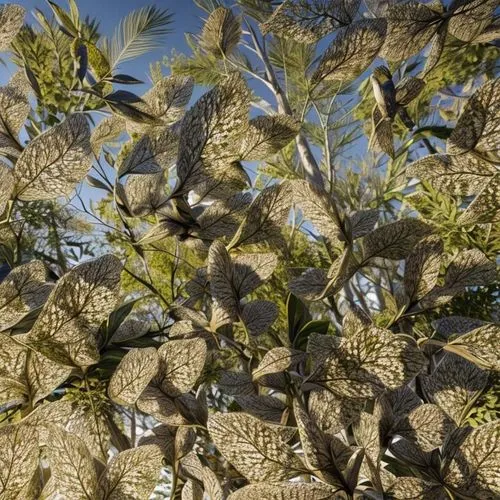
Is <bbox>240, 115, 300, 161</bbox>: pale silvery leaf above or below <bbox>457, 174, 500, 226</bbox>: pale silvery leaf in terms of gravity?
above

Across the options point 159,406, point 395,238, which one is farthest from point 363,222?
point 159,406

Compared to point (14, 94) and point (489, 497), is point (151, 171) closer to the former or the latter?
point (14, 94)

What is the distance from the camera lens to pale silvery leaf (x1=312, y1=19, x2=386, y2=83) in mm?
188

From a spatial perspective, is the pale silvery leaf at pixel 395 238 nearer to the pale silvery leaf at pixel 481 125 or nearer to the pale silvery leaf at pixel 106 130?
the pale silvery leaf at pixel 481 125

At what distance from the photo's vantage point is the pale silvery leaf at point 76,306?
0.51ft

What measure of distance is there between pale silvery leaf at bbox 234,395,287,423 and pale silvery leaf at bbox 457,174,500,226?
12cm

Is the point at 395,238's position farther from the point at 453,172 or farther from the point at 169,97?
the point at 169,97

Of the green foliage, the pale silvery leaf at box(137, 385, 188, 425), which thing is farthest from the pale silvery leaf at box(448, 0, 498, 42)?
the pale silvery leaf at box(137, 385, 188, 425)

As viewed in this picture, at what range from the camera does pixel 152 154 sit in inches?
9.2

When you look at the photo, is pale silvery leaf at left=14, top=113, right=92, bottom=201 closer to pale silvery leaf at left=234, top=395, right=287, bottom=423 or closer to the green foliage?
the green foliage

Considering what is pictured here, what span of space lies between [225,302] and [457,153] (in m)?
0.11

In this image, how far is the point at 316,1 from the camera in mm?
202

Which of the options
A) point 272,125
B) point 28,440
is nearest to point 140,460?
point 28,440

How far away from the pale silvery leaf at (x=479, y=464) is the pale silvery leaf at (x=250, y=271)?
4.1 inches
